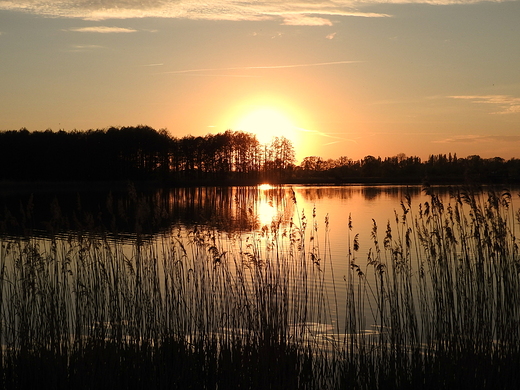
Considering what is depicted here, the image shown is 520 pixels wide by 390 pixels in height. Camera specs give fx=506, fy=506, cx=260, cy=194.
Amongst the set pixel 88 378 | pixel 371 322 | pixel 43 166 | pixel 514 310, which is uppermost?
pixel 43 166

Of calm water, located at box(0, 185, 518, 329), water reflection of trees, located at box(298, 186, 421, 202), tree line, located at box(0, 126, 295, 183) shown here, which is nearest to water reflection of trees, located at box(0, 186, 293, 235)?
calm water, located at box(0, 185, 518, 329)

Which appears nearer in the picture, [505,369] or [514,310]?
[505,369]

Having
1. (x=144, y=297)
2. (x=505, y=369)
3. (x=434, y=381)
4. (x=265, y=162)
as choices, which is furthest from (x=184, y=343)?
(x=265, y=162)

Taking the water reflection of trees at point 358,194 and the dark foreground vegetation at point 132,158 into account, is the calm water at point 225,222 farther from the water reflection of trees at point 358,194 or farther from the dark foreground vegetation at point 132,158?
the dark foreground vegetation at point 132,158

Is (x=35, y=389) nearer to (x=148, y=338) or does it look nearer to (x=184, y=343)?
(x=148, y=338)

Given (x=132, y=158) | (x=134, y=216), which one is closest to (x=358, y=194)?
(x=132, y=158)

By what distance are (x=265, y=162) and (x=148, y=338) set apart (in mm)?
91754

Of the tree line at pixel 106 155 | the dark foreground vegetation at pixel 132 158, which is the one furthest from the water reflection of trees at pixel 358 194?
the tree line at pixel 106 155

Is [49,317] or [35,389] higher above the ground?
[49,317]

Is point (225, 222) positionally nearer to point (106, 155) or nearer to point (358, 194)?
point (358, 194)

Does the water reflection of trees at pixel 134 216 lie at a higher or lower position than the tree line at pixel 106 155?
lower

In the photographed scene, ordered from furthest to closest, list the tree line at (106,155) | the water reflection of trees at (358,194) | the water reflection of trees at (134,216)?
the tree line at (106,155) < the water reflection of trees at (358,194) < the water reflection of trees at (134,216)

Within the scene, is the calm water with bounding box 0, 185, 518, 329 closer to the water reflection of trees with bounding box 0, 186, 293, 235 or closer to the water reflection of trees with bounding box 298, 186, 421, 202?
the water reflection of trees with bounding box 0, 186, 293, 235

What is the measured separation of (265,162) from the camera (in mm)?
97125
